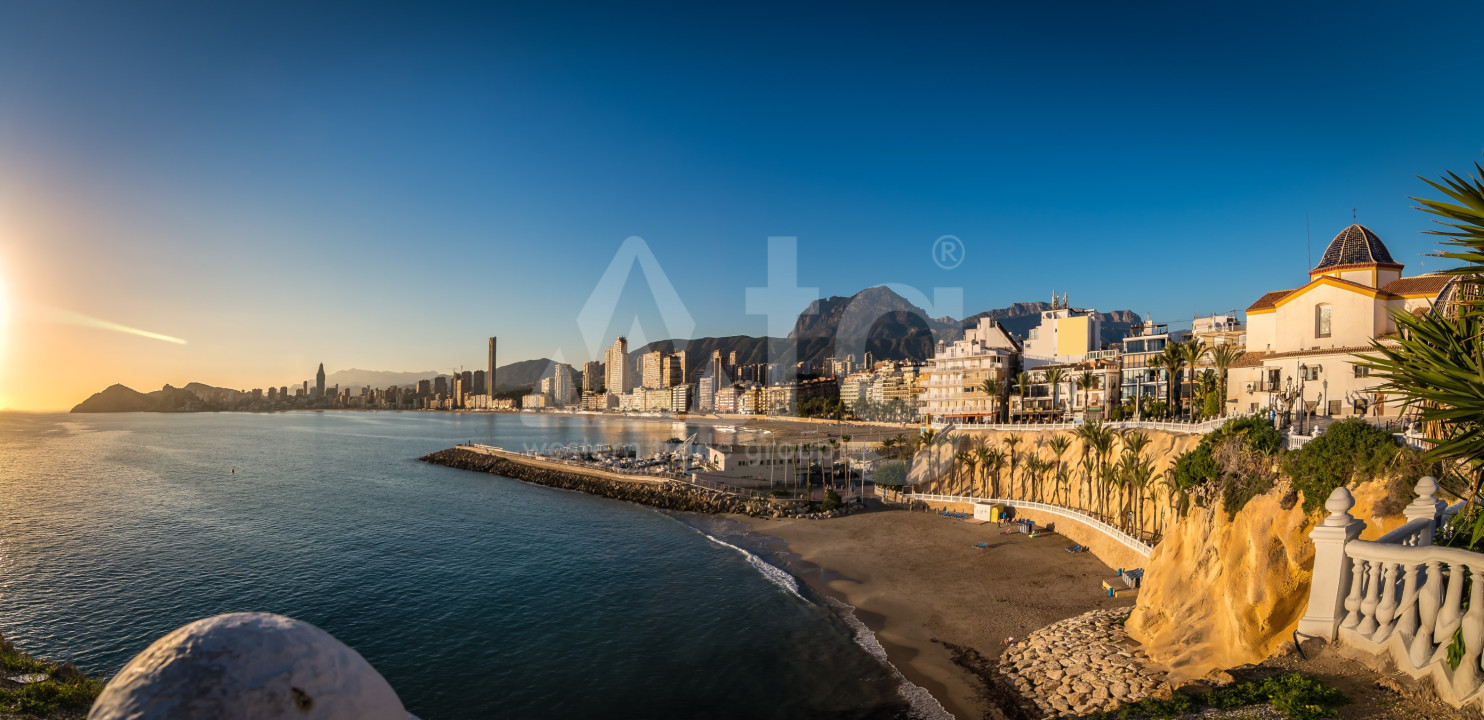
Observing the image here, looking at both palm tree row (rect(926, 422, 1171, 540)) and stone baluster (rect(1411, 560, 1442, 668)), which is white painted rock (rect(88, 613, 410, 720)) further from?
palm tree row (rect(926, 422, 1171, 540))

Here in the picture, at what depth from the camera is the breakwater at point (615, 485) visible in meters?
50.2

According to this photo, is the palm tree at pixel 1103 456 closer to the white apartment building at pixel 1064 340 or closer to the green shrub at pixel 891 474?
the green shrub at pixel 891 474

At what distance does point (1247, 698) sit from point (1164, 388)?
67014 millimetres

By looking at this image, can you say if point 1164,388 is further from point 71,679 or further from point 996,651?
A: point 71,679

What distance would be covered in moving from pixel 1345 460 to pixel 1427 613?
9.99 metres

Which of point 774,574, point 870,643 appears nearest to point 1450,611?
point 870,643

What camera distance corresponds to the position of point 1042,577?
1106 inches

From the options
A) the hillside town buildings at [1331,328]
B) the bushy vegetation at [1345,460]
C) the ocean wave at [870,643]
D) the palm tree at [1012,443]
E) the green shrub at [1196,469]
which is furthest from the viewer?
the palm tree at [1012,443]

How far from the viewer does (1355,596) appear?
788cm

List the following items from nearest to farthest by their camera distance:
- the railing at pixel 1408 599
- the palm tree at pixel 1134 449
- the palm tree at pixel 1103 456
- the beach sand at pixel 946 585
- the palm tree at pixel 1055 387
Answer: the railing at pixel 1408 599, the beach sand at pixel 946 585, the palm tree at pixel 1134 449, the palm tree at pixel 1103 456, the palm tree at pixel 1055 387

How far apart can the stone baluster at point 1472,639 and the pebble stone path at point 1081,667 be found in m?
10.3

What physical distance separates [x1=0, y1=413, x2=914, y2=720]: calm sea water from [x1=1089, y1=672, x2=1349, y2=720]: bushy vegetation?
36.1ft

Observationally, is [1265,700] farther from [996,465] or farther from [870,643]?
[996,465]

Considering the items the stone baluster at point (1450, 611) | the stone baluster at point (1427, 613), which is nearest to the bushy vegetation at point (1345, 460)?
the stone baluster at point (1427, 613)
